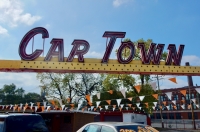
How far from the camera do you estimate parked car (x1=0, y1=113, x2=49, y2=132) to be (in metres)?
6.31

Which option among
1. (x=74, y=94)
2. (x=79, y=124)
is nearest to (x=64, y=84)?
(x=74, y=94)

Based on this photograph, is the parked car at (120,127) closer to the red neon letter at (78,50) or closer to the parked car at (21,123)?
the parked car at (21,123)

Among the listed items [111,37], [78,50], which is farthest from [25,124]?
[111,37]

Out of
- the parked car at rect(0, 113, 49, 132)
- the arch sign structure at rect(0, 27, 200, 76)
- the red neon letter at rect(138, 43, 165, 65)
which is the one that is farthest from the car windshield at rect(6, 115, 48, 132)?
the red neon letter at rect(138, 43, 165, 65)

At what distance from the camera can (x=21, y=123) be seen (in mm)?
6547

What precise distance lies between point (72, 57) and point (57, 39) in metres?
1.43

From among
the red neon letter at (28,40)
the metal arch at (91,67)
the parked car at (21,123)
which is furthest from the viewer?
the red neon letter at (28,40)

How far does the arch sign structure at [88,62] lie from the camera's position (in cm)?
1120

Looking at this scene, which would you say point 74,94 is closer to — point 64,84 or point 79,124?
point 64,84

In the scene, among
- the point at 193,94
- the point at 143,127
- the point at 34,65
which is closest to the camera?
the point at 143,127

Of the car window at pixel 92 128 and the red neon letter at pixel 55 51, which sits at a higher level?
the red neon letter at pixel 55 51

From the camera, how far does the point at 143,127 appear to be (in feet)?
19.7

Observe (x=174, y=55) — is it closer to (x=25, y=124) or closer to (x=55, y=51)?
(x=55, y=51)

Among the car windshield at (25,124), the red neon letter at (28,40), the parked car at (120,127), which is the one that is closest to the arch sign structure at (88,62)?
the red neon letter at (28,40)
